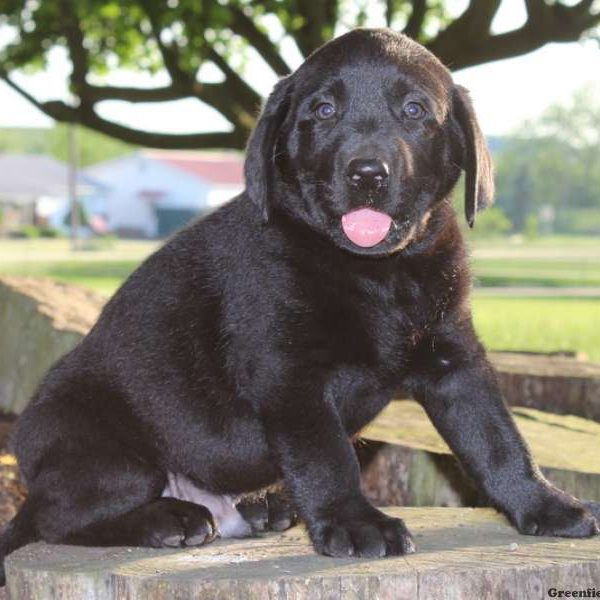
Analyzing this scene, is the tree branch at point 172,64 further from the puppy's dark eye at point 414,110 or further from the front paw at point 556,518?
the front paw at point 556,518

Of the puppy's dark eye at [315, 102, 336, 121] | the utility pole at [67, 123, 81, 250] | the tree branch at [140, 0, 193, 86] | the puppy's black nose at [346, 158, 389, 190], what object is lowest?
the utility pole at [67, 123, 81, 250]

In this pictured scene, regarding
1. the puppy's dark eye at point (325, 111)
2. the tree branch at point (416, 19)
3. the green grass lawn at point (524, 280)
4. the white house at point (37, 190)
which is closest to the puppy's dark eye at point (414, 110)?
the puppy's dark eye at point (325, 111)

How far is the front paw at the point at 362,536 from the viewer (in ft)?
9.43

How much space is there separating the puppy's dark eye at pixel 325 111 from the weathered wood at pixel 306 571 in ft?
3.99

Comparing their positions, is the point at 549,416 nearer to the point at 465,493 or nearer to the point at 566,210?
the point at 465,493

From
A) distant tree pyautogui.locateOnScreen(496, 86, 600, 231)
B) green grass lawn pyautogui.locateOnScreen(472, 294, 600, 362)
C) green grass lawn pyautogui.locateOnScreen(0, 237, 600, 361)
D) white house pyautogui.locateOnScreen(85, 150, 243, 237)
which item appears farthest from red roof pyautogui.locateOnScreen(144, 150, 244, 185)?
green grass lawn pyautogui.locateOnScreen(472, 294, 600, 362)

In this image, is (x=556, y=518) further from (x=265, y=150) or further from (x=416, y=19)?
(x=416, y=19)

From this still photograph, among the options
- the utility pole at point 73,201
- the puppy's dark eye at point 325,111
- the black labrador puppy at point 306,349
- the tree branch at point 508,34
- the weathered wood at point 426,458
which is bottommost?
the utility pole at point 73,201

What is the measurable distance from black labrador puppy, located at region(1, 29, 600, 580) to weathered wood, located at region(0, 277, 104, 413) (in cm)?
313

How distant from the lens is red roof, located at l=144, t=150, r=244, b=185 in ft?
259

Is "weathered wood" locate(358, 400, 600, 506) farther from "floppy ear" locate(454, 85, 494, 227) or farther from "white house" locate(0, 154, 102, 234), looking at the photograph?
"white house" locate(0, 154, 102, 234)

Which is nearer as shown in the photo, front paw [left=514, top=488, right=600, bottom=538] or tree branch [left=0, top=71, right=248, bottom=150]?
front paw [left=514, top=488, right=600, bottom=538]

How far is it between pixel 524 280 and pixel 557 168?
11.1m

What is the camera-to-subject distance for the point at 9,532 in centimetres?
338
